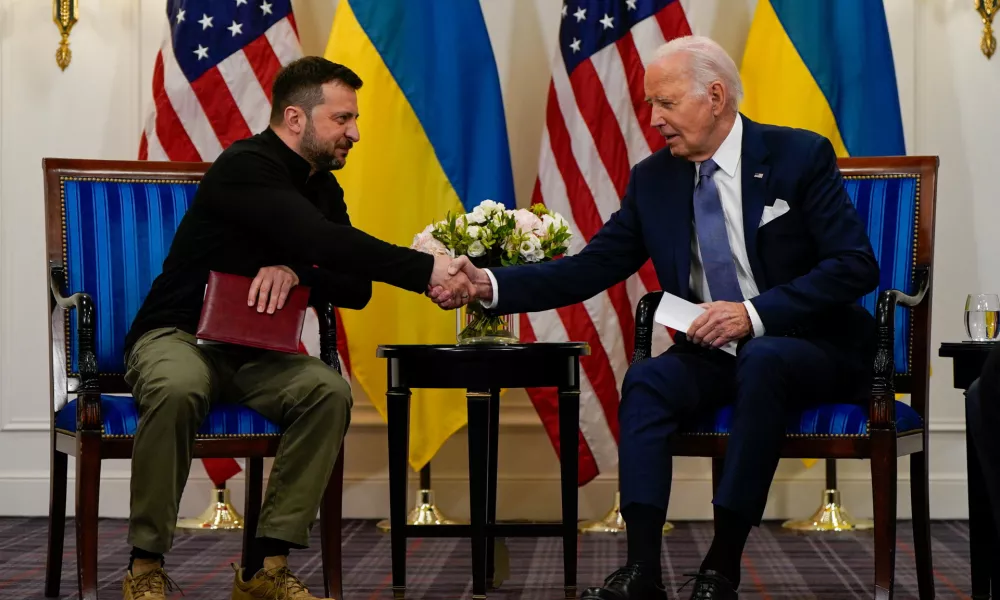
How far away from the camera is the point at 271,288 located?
289cm

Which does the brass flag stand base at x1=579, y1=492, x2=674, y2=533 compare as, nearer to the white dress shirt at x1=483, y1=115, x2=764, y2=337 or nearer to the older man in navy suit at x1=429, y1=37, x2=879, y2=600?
the older man in navy suit at x1=429, y1=37, x2=879, y2=600

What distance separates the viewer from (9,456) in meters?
4.78

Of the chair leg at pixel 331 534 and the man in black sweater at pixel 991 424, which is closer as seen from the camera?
the man in black sweater at pixel 991 424

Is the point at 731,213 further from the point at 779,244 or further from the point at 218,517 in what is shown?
the point at 218,517

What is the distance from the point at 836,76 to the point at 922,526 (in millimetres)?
1882

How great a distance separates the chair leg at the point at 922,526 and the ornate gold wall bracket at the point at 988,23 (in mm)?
2292

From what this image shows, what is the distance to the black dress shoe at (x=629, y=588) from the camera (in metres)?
2.40

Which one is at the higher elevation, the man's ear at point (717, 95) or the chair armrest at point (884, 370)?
the man's ear at point (717, 95)

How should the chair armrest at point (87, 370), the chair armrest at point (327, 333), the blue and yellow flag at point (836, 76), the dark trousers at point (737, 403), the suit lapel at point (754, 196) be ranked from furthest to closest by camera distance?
the blue and yellow flag at point (836, 76) < the chair armrest at point (327, 333) < the suit lapel at point (754, 196) < the chair armrest at point (87, 370) < the dark trousers at point (737, 403)

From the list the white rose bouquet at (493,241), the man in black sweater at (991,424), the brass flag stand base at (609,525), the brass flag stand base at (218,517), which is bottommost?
the brass flag stand base at (609,525)

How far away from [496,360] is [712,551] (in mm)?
770

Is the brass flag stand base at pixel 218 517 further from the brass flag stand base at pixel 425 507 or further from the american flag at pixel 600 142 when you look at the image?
the american flag at pixel 600 142

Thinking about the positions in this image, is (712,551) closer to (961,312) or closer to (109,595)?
(109,595)

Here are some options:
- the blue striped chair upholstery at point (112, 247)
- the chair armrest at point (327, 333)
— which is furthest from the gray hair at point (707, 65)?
the blue striped chair upholstery at point (112, 247)
